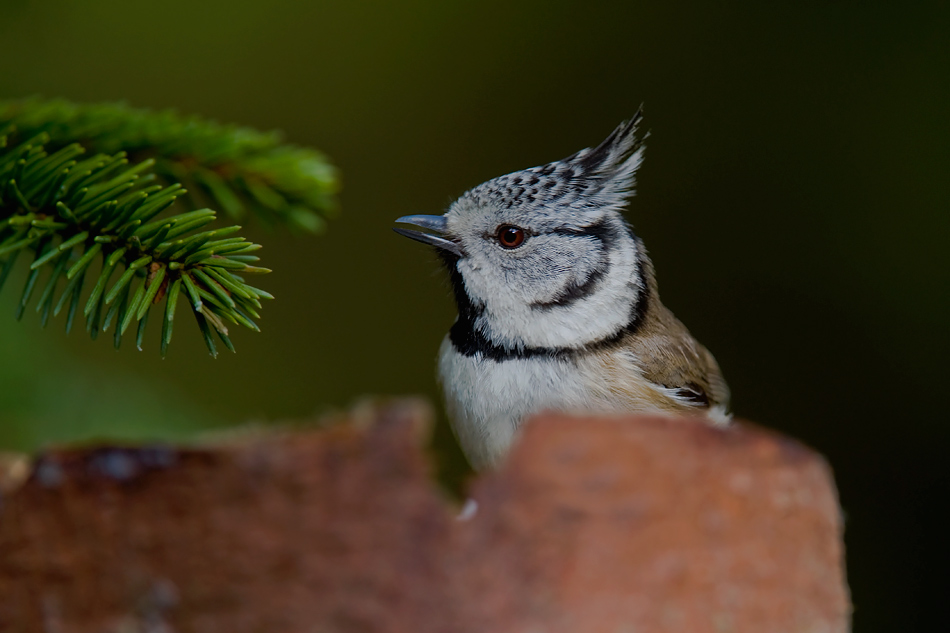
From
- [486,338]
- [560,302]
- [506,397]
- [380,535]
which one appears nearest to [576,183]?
[560,302]

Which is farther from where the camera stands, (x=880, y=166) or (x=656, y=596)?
(x=880, y=166)

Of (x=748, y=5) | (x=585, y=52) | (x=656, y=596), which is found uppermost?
(x=748, y=5)

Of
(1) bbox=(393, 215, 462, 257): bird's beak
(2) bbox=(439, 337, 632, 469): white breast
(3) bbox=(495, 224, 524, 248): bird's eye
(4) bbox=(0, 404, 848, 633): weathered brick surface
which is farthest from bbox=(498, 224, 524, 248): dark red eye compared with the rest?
(4) bbox=(0, 404, 848, 633): weathered brick surface

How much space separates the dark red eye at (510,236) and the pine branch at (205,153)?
19.9 inches

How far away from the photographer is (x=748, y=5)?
11.6 ft

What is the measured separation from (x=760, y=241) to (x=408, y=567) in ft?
10.2

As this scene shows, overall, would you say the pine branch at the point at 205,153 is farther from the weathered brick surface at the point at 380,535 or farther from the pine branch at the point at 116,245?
the weathered brick surface at the point at 380,535

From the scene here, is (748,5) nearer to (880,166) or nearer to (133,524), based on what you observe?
(880,166)

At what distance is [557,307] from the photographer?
6.62 ft

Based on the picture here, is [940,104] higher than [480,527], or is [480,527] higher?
[940,104]

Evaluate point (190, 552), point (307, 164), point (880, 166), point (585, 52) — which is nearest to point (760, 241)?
point (880, 166)

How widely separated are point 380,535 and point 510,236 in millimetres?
1398

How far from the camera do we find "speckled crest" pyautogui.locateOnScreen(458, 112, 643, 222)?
2105 millimetres

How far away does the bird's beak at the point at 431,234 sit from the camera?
2.14 m
